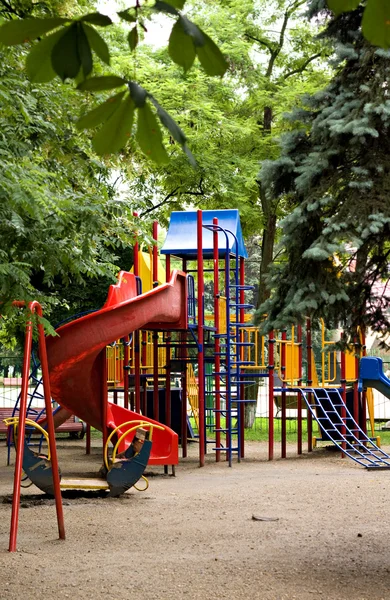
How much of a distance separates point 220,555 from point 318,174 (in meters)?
3.04

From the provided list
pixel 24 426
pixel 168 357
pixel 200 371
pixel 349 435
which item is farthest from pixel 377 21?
pixel 349 435

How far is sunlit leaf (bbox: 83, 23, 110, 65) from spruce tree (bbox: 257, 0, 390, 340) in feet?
16.9

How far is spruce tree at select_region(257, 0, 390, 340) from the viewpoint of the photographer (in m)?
7.01

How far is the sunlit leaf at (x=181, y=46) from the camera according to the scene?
175 centimetres

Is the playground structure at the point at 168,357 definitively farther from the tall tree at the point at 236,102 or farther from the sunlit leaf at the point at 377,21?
the sunlit leaf at the point at 377,21

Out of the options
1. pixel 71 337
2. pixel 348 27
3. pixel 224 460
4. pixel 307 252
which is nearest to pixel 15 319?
pixel 307 252

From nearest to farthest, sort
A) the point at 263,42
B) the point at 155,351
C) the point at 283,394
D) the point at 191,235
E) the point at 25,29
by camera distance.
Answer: the point at 25,29
the point at 155,351
the point at 283,394
the point at 191,235
the point at 263,42

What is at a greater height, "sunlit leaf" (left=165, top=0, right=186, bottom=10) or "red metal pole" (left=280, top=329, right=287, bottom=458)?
"sunlit leaf" (left=165, top=0, right=186, bottom=10)

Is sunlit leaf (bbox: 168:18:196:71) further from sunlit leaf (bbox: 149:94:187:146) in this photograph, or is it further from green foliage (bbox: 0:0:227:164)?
sunlit leaf (bbox: 149:94:187:146)

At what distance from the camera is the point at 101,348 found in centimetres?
1170

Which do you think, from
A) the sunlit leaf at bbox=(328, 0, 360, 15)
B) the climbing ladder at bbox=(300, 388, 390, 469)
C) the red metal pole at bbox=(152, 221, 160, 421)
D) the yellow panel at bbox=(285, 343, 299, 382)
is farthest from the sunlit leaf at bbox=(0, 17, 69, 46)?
the yellow panel at bbox=(285, 343, 299, 382)

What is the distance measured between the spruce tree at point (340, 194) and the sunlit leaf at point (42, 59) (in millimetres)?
5210

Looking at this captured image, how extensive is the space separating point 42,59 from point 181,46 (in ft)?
0.89

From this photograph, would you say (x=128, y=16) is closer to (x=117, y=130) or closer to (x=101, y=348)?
(x=117, y=130)
